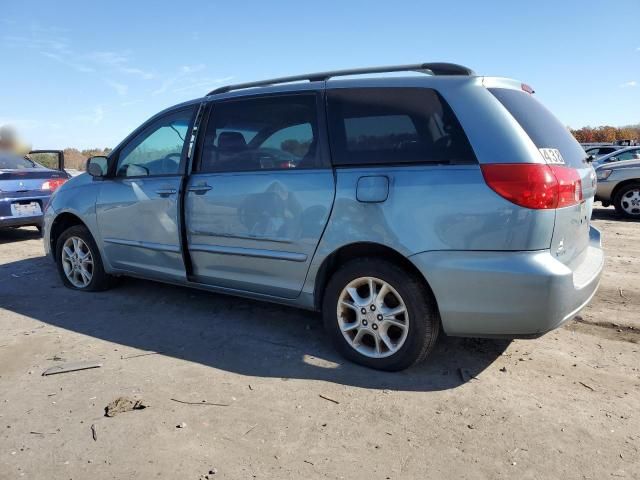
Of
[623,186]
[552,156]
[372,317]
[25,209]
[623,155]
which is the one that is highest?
[552,156]

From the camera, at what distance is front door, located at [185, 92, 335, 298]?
11.5ft

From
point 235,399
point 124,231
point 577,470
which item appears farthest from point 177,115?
point 577,470

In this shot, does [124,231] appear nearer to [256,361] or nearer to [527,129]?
[256,361]

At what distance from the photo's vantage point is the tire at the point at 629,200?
10242 mm

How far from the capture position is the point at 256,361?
11.6 feet

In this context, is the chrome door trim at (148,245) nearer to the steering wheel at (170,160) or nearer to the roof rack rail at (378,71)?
the steering wheel at (170,160)

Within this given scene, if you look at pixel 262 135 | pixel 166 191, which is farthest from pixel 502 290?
pixel 166 191

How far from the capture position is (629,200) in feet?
33.8

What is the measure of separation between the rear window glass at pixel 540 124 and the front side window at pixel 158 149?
254 cm

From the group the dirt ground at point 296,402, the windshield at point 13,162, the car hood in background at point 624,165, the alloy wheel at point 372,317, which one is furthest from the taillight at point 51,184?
the car hood in background at point 624,165

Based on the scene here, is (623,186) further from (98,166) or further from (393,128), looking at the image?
(98,166)

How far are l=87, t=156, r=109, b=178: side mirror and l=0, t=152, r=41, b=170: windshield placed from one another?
15.1 ft

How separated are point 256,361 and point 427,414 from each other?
1260mm

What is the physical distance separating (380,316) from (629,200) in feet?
30.2
